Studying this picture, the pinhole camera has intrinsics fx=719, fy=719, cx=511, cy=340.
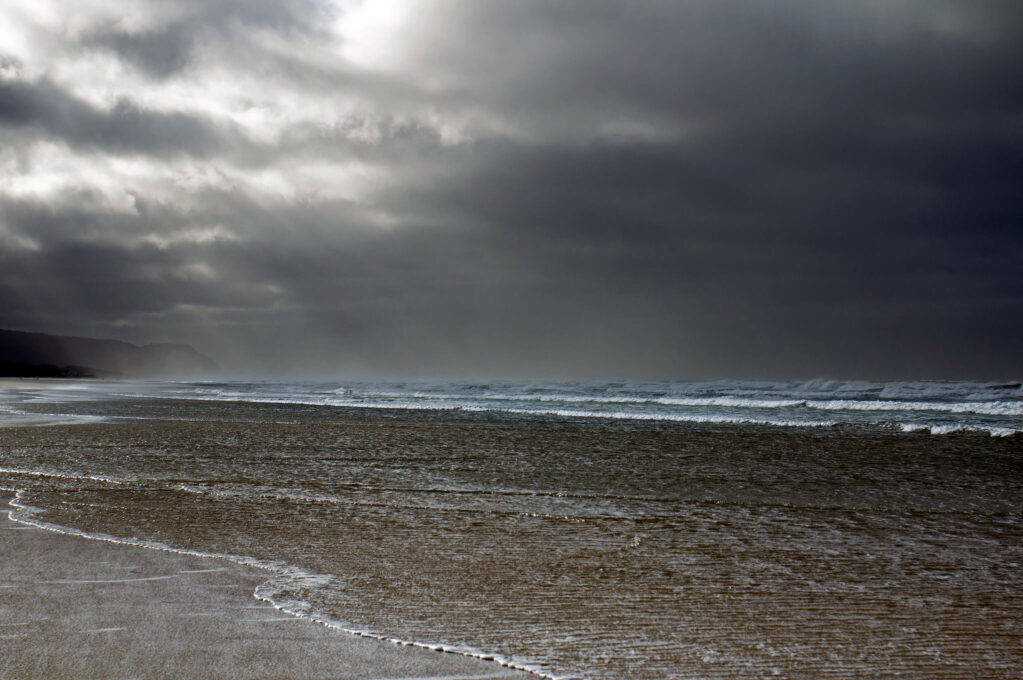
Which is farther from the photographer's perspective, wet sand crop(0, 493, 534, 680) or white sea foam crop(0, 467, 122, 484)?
white sea foam crop(0, 467, 122, 484)

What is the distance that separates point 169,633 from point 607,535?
3.18 metres

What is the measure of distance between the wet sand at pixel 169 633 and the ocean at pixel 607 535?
188 mm

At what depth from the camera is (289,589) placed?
4.09 m

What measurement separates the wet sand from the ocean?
0.62ft

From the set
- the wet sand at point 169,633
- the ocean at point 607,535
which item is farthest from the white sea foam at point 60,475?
the wet sand at point 169,633

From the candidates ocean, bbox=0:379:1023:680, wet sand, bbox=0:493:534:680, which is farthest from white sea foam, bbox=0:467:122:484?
wet sand, bbox=0:493:534:680

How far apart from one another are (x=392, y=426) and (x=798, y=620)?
43.7 ft

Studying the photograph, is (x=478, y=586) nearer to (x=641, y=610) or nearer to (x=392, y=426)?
(x=641, y=610)

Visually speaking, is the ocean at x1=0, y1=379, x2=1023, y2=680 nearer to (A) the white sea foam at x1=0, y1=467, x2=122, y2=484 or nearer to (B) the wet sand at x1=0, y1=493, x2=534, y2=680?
A: (A) the white sea foam at x1=0, y1=467, x2=122, y2=484

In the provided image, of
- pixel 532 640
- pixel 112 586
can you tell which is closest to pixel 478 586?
pixel 532 640

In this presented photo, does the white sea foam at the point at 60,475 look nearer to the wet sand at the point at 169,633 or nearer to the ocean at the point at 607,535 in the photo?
the ocean at the point at 607,535

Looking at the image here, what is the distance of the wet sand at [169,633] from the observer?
2.99 m

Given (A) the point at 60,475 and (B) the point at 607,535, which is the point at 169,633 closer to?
(B) the point at 607,535

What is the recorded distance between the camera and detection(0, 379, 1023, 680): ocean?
333 centimetres
